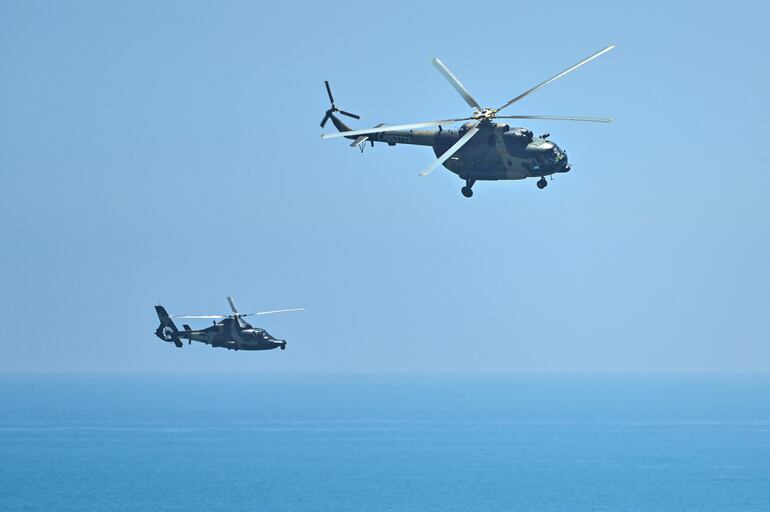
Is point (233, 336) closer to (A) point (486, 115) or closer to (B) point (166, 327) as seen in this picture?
(B) point (166, 327)

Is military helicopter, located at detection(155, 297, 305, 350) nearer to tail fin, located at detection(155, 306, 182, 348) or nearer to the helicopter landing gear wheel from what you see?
tail fin, located at detection(155, 306, 182, 348)

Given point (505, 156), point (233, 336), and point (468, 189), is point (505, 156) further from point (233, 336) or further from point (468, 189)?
point (233, 336)

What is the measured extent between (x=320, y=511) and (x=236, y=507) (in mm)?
12744

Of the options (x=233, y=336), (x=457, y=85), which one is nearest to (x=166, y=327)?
(x=233, y=336)

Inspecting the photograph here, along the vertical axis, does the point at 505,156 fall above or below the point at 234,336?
above

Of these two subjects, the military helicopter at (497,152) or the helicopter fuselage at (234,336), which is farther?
the helicopter fuselage at (234,336)

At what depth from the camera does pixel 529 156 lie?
2122 inches

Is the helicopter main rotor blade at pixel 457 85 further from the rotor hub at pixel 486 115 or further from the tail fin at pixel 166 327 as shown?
the tail fin at pixel 166 327

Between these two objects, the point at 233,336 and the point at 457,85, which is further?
the point at 233,336

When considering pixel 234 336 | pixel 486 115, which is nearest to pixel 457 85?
pixel 486 115

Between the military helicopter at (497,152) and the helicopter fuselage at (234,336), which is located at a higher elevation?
the military helicopter at (497,152)

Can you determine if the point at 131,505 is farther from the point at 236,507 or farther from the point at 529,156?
the point at 529,156

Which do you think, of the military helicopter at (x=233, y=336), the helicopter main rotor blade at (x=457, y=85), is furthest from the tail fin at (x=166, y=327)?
the helicopter main rotor blade at (x=457, y=85)

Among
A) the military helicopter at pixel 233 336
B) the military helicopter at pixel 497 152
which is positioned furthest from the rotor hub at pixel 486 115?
the military helicopter at pixel 233 336
